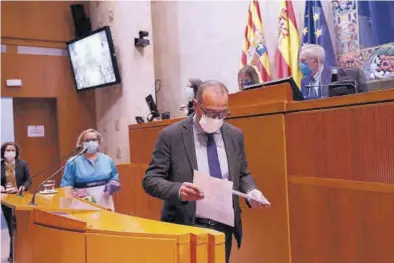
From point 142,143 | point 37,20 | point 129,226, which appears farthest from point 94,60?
point 129,226

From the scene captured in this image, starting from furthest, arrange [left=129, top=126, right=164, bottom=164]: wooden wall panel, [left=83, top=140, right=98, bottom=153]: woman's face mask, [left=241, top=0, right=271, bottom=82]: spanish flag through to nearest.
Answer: [left=241, top=0, right=271, bottom=82]: spanish flag → [left=129, top=126, right=164, bottom=164]: wooden wall panel → [left=83, top=140, right=98, bottom=153]: woman's face mask

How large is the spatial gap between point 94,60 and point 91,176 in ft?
11.2

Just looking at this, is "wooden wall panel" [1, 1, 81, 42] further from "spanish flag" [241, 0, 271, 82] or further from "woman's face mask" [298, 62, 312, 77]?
"woman's face mask" [298, 62, 312, 77]

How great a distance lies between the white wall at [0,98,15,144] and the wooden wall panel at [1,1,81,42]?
100cm

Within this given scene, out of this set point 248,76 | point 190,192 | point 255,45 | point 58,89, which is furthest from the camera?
point 58,89

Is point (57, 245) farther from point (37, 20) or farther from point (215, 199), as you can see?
point (37, 20)

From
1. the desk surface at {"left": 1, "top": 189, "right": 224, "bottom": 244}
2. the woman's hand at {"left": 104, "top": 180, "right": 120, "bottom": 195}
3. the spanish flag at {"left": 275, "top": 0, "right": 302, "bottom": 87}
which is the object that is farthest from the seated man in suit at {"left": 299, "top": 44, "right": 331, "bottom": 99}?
the spanish flag at {"left": 275, "top": 0, "right": 302, "bottom": 87}

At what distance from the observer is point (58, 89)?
741cm

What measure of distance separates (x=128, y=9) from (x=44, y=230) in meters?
5.15

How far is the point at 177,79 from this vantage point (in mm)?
7145

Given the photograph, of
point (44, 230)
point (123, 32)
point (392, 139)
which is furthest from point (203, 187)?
point (123, 32)

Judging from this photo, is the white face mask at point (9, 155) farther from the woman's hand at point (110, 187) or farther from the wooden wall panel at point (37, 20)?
the wooden wall panel at point (37, 20)

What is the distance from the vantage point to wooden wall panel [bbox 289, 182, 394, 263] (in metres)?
2.21

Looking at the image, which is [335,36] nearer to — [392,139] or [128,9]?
[128,9]
